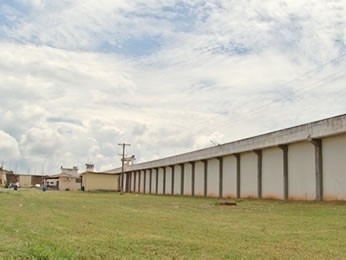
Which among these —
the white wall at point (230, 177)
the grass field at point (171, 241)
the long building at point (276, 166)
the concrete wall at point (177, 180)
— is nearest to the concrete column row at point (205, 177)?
the long building at point (276, 166)

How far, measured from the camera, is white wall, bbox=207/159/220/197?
50281 millimetres

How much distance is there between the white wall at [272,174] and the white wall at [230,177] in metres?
5.85

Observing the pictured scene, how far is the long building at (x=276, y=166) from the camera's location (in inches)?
1209

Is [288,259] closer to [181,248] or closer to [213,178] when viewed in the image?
[181,248]

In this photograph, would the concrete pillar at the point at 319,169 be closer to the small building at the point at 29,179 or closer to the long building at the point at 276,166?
the long building at the point at 276,166

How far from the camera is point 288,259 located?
31.3 ft

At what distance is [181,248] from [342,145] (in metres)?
21.6

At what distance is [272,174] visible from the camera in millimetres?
38812

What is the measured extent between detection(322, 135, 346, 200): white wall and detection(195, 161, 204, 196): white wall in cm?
2358

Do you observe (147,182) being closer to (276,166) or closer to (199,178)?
(199,178)

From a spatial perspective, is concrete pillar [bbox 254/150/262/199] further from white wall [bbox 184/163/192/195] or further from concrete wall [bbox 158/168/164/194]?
concrete wall [bbox 158/168/164/194]

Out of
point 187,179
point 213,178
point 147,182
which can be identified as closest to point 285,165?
point 213,178

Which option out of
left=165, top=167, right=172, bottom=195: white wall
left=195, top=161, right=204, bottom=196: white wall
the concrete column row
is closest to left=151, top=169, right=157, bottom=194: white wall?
the concrete column row

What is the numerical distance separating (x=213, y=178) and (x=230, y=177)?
4826mm
